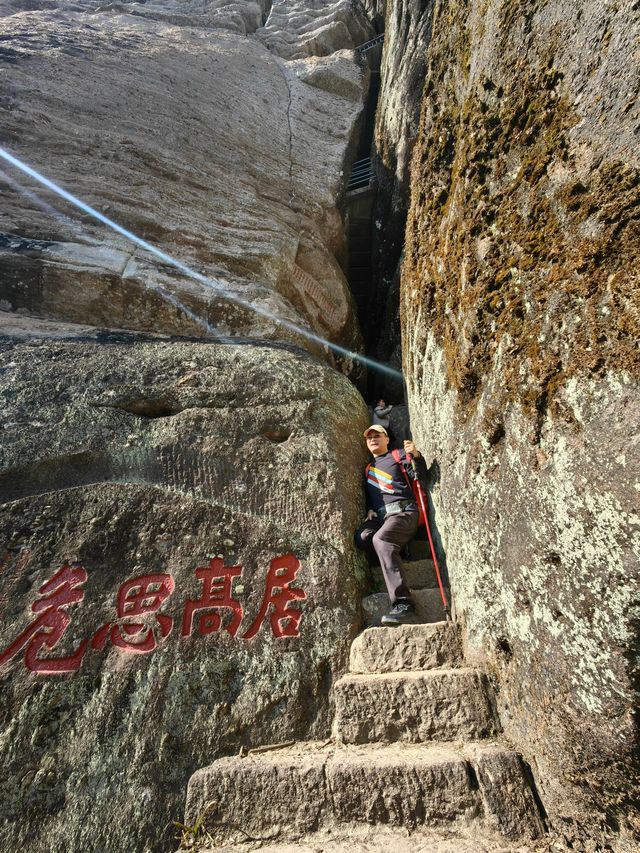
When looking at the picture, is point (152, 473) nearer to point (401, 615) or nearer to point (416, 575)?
point (401, 615)

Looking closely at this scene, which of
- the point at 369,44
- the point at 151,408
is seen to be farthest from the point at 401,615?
the point at 369,44

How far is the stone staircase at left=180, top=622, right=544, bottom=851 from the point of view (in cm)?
282

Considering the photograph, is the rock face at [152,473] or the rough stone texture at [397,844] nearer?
the rough stone texture at [397,844]

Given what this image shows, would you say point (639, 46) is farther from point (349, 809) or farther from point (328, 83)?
point (328, 83)

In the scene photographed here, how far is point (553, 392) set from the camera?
9.35 feet

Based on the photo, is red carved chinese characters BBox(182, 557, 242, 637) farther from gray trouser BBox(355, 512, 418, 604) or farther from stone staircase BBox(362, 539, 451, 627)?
gray trouser BBox(355, 512, 418, 604)

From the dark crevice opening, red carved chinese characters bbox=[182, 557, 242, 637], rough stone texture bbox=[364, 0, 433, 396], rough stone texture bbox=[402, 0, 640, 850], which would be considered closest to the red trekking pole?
rough stone texture bbox=[402, 0, 640, 850]

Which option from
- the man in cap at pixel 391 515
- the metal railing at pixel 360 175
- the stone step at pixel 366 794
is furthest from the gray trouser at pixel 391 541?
the metal railing at pixel 360 175

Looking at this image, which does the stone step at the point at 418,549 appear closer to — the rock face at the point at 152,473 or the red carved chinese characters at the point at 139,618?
the rock face at the point at 152,473

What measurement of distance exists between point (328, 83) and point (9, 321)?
13805 millimetres

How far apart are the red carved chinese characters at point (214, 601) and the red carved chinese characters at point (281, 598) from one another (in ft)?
0.66

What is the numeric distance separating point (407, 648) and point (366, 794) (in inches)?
42.1

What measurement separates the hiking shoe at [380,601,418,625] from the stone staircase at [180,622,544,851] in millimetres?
492

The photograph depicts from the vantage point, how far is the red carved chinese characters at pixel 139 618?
12.1ft
